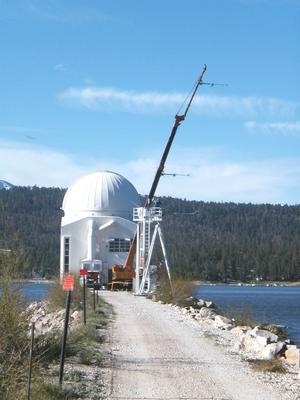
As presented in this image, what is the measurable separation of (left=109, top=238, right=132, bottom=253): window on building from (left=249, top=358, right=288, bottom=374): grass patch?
48396 mm

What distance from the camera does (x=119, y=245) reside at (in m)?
67.6

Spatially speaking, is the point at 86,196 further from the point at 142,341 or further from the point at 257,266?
the point at 257,266

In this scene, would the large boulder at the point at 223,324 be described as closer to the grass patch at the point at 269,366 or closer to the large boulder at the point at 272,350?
the large boulder at the point at 272,350

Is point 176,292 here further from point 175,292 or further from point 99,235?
point 99,235

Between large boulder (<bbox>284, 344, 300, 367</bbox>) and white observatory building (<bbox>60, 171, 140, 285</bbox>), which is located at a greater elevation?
white observatory building (<bbox>60, 171, 140, 285</bbox>)

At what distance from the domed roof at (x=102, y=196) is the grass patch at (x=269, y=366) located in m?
50.1

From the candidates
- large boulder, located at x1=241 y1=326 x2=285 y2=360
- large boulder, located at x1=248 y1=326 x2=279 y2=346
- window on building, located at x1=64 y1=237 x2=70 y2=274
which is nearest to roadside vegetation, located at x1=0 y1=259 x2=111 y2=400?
large boulder, located at x1=241 y1=326 x2=285 y2=360

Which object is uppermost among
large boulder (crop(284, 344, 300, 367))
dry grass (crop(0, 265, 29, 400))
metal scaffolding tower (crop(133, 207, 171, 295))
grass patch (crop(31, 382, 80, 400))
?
metal scaffolding tower (crop(133, 207, 171, 295))

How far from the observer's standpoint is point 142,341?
22.8 meters

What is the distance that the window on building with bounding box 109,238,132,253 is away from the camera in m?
67.2

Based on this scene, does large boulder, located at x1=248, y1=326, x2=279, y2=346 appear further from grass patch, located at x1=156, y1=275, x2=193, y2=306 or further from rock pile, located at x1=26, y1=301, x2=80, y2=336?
grass patch, located at x1=156, y1=275, x2=193, y2=306

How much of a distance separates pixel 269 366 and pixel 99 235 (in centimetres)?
4905

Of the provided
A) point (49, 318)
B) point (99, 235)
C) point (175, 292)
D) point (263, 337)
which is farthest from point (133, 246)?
point (263, 337)

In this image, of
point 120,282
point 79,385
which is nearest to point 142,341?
point 79,385
